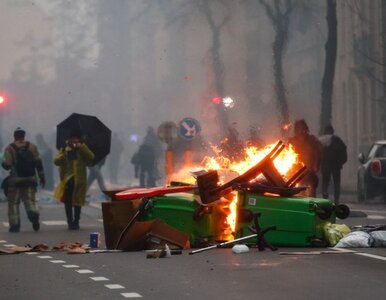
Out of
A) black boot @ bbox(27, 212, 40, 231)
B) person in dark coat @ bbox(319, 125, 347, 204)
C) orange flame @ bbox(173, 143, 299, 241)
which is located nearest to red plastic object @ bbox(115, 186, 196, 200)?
orange flame @ bbox(173, 143, 299, 241)

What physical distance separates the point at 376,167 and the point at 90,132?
29.4 ft

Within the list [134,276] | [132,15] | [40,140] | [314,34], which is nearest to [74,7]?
[132,15]

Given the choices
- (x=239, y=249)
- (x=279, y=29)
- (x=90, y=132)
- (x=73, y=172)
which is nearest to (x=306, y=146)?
(x=90, y=132)

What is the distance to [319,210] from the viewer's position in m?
17.2

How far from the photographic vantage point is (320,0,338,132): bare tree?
44.8m

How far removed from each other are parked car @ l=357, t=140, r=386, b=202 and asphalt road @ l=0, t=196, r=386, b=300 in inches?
616

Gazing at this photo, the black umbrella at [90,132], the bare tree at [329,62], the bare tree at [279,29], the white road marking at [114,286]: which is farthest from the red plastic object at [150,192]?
the bare tree at [329,62]

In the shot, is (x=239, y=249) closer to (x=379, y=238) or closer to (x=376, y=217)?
(x=379, y=238)

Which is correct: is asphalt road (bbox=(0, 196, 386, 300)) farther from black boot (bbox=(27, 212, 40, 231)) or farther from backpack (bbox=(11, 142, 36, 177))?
backpack (bbox=(11, 142, 36, 177))

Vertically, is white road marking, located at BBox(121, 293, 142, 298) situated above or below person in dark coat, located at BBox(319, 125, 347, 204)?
below

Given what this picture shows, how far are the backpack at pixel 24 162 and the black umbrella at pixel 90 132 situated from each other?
108 centimetres

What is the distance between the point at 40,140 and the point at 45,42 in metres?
14.0

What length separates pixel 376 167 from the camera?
3247 centimetres

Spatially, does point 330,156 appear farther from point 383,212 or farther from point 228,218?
point 228,218
